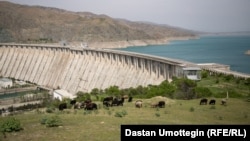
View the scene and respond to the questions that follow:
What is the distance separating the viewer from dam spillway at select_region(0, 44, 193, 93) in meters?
46.7

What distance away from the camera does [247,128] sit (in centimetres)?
1052

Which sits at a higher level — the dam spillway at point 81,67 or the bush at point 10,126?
the bush at point 10,126

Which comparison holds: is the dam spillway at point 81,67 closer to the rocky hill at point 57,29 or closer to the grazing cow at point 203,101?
the grazing cow at point 203,101

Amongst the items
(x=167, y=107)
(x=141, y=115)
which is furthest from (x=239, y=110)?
(x=141, y=115)

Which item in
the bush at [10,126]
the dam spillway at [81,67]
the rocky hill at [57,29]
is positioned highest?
the rocky hill at [57,29]

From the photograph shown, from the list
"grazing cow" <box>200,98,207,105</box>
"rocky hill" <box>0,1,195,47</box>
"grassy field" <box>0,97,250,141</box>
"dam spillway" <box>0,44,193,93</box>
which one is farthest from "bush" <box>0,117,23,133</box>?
"rocky hill" <box>0,1,195,47</box>

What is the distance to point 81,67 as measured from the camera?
200ft

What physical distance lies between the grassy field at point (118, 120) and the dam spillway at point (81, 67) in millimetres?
19023

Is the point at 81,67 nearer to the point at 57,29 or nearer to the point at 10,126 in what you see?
A: the point at 10,126

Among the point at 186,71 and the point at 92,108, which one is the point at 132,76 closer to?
the point at 186,71

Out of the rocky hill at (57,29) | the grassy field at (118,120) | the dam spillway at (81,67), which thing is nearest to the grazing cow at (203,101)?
the grassy field at (118,120)

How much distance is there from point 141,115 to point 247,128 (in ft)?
26.4

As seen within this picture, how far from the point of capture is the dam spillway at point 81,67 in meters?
46.7

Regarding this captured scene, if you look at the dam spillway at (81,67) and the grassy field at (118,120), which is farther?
the dam spillway at (81,67)
